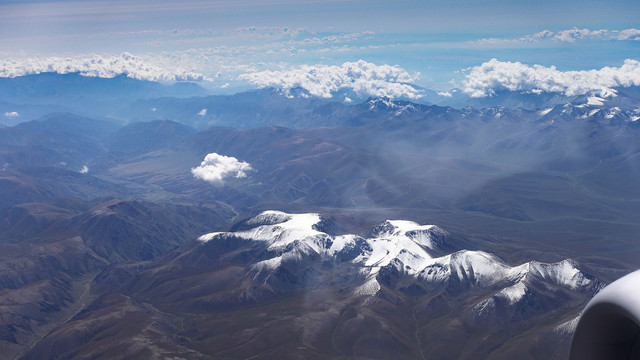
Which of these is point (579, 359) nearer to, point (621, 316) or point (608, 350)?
point (608, 350)

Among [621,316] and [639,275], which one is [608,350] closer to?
[621,316]

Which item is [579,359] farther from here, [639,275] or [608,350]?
[639,275]

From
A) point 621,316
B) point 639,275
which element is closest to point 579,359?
point 621,316

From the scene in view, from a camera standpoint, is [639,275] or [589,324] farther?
[589,324]

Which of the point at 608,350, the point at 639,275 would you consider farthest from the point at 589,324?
the point at 639,275

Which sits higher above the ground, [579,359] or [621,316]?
[621,316]

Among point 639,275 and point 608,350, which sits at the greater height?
point 639,275

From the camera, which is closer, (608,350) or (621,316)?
(621,316)

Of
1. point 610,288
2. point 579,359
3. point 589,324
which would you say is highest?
point 610,288
